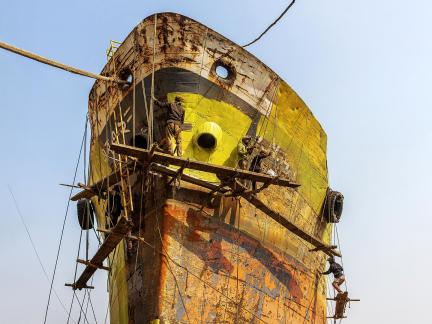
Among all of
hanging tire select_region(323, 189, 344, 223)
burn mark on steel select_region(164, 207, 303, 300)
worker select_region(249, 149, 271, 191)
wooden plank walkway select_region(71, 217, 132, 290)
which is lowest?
wooden plank walkway select_region(71, 217, 132, 290)

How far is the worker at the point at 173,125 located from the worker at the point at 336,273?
12.9 feet

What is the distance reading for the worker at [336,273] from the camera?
413 inches

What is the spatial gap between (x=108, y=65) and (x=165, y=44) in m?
1.56

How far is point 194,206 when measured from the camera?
8.25 meters

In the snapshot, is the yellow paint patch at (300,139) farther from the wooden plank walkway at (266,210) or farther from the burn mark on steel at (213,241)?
the burn mark on steel at (213,241)

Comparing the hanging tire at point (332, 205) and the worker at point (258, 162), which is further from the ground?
the hanging tire at point (332, 205)

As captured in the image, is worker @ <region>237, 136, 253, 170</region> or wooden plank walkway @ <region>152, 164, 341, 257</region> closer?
wooden plank walkway @ <region>152, 164, 341, 257</region>

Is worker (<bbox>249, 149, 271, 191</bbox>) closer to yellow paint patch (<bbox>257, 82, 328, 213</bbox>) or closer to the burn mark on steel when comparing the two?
yellow paint patch (<bbox>257, 82, 328, 213</bbox>)

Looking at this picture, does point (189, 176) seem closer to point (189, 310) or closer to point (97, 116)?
point (189, 310)

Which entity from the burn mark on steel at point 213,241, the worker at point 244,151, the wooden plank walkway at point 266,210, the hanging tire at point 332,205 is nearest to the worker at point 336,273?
the wooden plank walkway at point 266,210

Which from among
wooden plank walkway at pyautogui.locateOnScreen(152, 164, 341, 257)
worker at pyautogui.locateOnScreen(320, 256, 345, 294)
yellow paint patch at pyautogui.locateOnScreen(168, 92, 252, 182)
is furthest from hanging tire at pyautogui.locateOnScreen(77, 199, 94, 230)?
worker at pyautogui.locateOnScreen(320, 256, 345, 294)

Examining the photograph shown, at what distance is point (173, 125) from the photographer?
27.6ft

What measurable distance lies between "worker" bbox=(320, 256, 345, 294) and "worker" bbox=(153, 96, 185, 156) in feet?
12.9

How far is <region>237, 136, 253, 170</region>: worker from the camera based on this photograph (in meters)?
8.77
